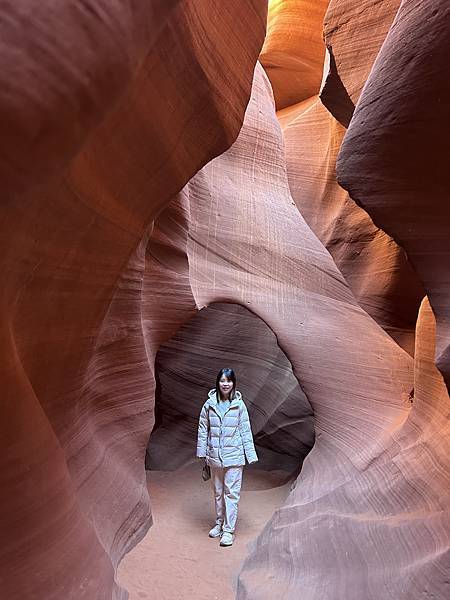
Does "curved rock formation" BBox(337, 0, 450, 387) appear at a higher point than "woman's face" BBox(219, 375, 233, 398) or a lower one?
higher

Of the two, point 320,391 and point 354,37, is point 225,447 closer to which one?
point 320,391

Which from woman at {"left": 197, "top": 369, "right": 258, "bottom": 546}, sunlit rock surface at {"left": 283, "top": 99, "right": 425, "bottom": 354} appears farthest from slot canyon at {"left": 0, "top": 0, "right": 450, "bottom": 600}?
sunlit rock surface at {"left": 283, "top": 99, "right": 425, "bottom": 354}

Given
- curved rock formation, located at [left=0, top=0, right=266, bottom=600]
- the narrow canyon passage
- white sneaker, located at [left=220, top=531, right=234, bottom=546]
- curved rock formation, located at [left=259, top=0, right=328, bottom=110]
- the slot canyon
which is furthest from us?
curved rock formation, located at [left=259, top=0, right=328, bottom=110]

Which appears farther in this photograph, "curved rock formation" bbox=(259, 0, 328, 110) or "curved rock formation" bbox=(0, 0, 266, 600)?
"curved rock formation" bbox=(259, 0, 328, 110)

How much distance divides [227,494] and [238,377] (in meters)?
2.62

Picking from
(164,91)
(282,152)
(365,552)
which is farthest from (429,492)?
(282,152)

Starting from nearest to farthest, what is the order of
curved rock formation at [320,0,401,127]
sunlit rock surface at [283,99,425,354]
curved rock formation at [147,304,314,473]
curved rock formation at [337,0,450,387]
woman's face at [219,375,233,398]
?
curved rock formation at [337,0,450,387] < woman's face at [219,375,233,398] < curved rock formation at [320,0,401,127] < curved rock formation at [147,304,314,473] < sunlit rock surface at [283,99,425,354]

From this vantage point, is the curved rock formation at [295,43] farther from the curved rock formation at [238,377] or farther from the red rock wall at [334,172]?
the curved rock formation at [238,377]

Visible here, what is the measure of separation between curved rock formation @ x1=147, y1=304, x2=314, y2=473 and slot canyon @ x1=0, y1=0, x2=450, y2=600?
3cm

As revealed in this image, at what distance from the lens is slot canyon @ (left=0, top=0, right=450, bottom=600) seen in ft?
6.06

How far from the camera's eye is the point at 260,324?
749 centimetres

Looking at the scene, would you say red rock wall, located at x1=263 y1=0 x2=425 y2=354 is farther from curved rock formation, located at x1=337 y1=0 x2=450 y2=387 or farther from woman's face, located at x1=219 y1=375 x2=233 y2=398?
curved rock formation, located at x1=337 y1=0 x2=450 y2=387

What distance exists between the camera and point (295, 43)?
9859 millimetres

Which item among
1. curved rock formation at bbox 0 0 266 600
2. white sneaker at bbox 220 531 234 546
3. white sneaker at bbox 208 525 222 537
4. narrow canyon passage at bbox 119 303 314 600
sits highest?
curved rock formation at bbox 0 0 266 600
